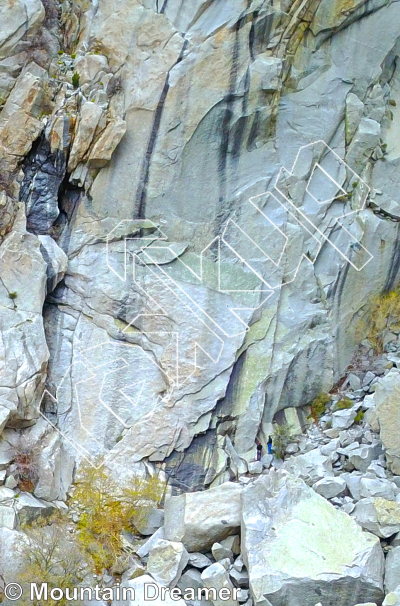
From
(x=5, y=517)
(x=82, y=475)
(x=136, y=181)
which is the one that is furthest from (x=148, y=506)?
(x=136, y=181)

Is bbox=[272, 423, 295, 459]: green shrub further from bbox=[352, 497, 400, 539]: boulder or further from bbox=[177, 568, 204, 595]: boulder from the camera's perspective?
bbox=[177, 568, 204, 595]: boulder

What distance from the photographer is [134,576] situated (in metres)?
14.3

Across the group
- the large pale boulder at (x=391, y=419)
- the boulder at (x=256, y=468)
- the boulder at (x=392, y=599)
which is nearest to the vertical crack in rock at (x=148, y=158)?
the boulder at (x=256, y=468)

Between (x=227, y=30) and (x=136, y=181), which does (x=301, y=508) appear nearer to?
(x=136, y=181)

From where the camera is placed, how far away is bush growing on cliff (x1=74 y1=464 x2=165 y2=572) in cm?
1502

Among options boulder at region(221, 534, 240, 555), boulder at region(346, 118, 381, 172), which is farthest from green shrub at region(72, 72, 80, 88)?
boulder at region(221, 534, 240, 555)

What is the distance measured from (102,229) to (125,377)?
4021 mm

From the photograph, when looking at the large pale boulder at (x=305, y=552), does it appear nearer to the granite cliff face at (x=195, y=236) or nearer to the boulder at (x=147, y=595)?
the granite cliff face at (x=195, y=236)

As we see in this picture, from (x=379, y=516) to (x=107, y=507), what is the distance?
587cm

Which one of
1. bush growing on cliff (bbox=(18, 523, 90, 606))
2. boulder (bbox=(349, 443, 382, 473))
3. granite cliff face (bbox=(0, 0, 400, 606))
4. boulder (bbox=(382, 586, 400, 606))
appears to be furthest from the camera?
granite cliff face (bbox=(0, 0, 400, 606))

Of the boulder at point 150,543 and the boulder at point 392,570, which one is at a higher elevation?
the boulder at point 392,570

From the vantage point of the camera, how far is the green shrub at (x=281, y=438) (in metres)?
18.0

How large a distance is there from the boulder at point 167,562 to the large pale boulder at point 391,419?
5024mm

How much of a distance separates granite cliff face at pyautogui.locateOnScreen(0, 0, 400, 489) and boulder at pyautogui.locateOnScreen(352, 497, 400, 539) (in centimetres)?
407
